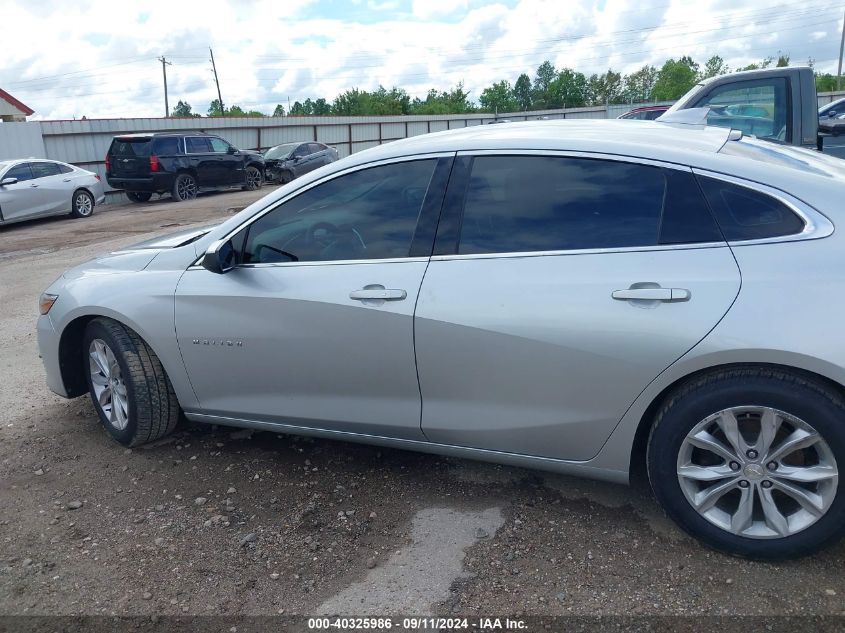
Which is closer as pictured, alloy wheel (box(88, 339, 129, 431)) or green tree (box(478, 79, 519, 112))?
alloy wheel (box(88, 339, 129, 431))

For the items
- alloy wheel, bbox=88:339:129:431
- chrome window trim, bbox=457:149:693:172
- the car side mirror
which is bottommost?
alloy wheel, bbox=88:339:129:431

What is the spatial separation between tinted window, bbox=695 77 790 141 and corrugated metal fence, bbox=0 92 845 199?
8.16 metres

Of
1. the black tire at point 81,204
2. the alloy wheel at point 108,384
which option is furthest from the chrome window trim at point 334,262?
the black tire at point 81,204

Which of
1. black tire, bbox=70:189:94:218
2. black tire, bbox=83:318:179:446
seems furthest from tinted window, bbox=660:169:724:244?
black tire, bbox=70:189:94:218

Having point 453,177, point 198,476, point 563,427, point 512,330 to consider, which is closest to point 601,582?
point 563,427

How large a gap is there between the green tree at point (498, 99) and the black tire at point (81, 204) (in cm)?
7219

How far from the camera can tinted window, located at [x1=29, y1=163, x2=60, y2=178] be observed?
15.5m

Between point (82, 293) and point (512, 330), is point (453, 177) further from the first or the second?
point (82, 293)

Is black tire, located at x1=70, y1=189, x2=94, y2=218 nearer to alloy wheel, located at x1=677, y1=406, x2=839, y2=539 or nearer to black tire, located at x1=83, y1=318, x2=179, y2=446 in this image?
black tire, located at x1=83, y1=318, x2=179, y2=446

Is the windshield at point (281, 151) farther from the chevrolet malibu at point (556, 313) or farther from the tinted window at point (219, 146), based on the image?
the chevrolet malibu at point (556, 313)

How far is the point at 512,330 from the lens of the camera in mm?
2891

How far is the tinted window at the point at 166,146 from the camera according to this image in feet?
61.9

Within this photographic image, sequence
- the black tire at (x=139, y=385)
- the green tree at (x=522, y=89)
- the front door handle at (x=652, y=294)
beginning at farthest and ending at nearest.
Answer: the green tree at (x=522, y=89) < the black tire at (x=139, y=385) < the front door handle at (x=652, y=294)

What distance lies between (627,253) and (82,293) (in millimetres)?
2941
